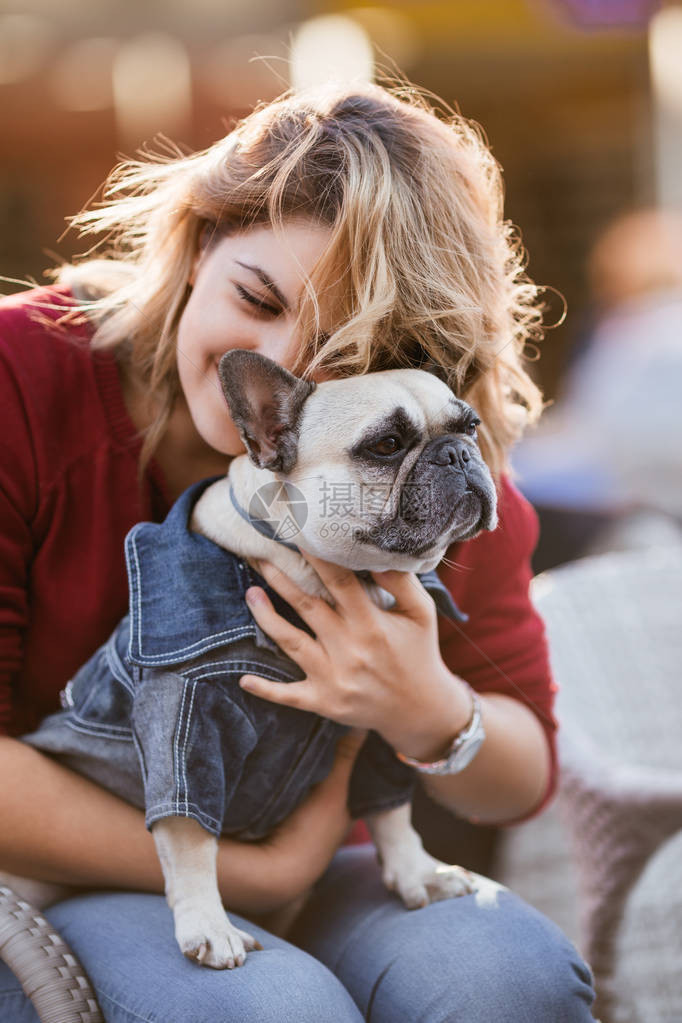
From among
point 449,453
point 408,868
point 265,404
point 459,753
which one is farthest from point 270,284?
point 408,868

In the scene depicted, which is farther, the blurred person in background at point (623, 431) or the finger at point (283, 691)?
the blurred person in background at point (623, 431)

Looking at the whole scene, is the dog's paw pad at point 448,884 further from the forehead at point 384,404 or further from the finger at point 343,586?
the forehead at point 384,404

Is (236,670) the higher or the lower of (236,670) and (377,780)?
the higher

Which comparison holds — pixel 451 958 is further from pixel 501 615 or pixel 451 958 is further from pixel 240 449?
pixel 240 449

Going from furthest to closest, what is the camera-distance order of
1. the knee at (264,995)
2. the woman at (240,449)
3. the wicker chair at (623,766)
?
the wicker chair at (623,766) → the woman at (240,449) → the knee at (264,995)

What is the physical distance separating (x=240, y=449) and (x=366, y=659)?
0.96ft

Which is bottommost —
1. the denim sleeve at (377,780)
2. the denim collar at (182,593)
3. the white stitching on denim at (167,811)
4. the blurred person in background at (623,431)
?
the blurred person in background at (623,431)

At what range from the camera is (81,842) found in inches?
43.9

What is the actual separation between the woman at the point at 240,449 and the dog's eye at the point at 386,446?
0.09 metres

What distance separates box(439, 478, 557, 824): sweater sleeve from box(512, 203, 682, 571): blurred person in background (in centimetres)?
86

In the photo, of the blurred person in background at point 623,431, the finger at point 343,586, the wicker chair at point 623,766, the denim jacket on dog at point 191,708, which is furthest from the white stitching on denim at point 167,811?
the blurred person in background at point 623,431

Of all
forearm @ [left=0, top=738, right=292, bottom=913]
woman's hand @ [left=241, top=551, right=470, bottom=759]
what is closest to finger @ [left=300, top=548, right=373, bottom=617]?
woman's hand @ [left=241, top=551, right=470, bottom=759]

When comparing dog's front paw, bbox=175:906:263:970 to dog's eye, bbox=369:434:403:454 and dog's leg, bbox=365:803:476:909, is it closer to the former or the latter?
dog's leg, bbox=365:803:476:909

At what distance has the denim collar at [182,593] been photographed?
1.04m
